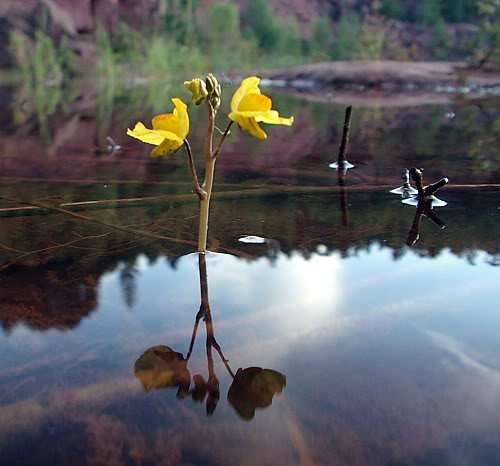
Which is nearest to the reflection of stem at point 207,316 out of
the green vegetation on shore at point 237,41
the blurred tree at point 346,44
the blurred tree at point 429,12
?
the green vegetation on shore at point 237,41

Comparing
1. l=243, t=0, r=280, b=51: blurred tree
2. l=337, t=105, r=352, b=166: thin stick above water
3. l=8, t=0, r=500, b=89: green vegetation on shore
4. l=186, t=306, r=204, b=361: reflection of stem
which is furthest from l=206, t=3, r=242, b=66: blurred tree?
l=186, t=306, r=204, b=361: reflection of stem

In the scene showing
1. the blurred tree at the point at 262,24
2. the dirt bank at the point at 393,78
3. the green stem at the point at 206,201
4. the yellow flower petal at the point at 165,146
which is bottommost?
the dirt bank at the point at 393,78

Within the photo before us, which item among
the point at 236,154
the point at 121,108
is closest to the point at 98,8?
the point at 121,108

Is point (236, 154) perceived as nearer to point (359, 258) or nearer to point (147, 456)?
point (359, 258)

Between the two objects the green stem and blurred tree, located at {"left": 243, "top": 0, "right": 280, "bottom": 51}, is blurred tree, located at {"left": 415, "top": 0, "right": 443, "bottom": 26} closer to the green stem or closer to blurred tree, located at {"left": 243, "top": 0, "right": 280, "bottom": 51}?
blurred tree, located at {"left": 243, "top": 0, "right": 280, "bottom": 51}

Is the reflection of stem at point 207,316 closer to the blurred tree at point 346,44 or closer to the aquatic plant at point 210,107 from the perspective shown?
the aquatic plant at point 210,107
